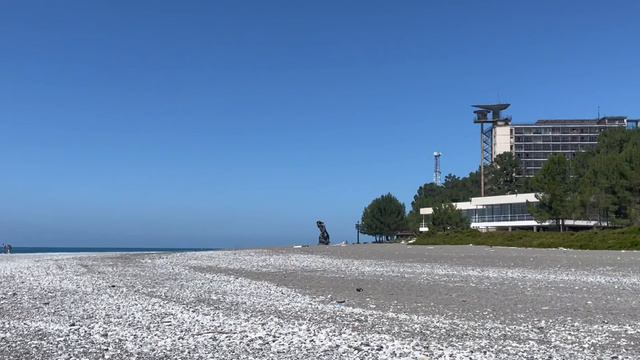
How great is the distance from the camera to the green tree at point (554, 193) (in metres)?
61.8

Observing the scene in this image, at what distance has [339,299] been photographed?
14.5m

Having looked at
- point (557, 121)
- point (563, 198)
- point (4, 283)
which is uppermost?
point (557, 121)

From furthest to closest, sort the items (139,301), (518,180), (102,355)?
(518,180) < (139,301) < (102,355)

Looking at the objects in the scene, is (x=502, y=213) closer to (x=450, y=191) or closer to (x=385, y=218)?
(x=385, y=218)

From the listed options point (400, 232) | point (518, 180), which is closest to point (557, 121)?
point (518, 180)

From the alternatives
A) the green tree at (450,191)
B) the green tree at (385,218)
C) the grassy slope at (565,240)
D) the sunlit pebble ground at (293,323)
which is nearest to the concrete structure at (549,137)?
the green tree at (450,191)

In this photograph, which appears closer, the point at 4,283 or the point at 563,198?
the point at 4,283

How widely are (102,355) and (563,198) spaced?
60.1 meters

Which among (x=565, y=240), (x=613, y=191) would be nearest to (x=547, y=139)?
(x=613, y=191)

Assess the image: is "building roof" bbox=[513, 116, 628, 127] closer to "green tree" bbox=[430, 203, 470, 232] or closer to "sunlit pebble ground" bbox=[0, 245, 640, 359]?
"green tree" bbox=[430, 203, 470, 232]

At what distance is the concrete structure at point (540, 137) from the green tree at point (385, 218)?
267 feet

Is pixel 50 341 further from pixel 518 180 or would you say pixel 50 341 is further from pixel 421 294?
pixel 518 180

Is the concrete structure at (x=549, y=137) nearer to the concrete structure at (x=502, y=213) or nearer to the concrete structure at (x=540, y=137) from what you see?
the concrete structure at (x=540, y=137)

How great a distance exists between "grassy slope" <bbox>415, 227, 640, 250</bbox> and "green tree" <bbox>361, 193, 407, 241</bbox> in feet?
178
